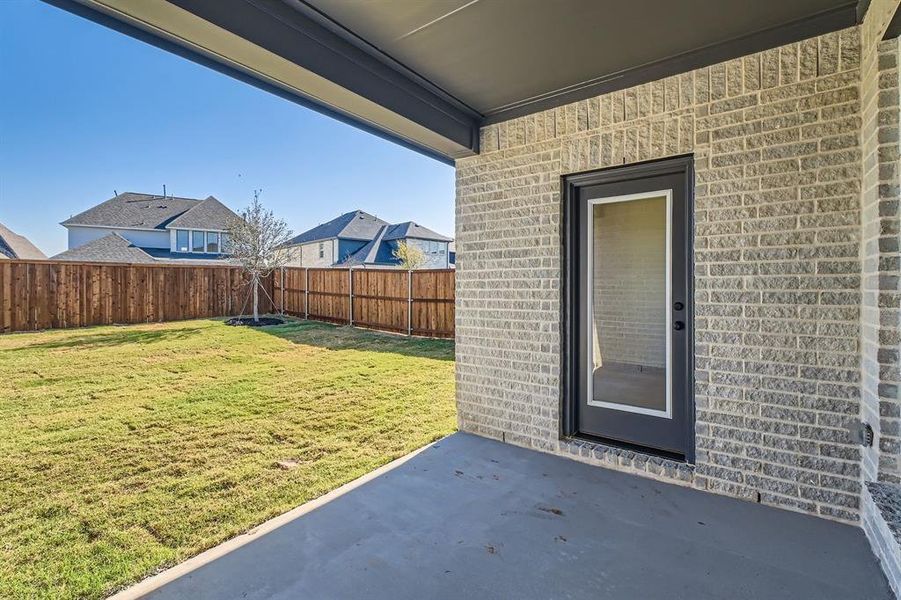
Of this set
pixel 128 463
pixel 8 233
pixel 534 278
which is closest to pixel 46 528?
pixel 128 463

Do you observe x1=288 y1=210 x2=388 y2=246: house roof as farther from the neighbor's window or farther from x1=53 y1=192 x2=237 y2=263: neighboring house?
the neighbor's window

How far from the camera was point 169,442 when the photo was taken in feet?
12.1

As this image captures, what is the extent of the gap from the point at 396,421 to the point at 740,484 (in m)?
2.88

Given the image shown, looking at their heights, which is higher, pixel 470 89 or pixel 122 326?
pixel 470 89

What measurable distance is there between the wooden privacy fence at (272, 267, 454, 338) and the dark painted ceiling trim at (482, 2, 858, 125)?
246 inches

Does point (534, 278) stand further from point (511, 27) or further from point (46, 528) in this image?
point (46, 528)

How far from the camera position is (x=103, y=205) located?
2186 cm

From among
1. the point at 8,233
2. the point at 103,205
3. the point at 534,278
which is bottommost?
the point at 534,278

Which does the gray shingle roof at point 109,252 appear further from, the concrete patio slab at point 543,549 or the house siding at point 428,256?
the concrete patio slab at point 543,549

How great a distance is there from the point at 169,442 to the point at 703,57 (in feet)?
16.7

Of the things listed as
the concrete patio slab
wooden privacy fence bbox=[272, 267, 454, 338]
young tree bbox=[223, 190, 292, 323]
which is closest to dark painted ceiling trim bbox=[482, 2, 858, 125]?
the concrete patio slab

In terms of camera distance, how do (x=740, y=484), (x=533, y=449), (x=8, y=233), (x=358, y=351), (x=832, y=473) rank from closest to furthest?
(x=832, y=473) < (x=740, y=484) < (x=533, y=449) < (x=358, y=351) < (x=8, y=233)

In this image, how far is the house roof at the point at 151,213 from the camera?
838 inches

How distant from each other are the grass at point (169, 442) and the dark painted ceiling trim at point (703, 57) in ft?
9.85
